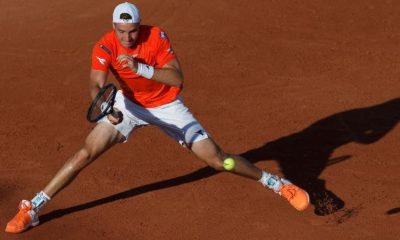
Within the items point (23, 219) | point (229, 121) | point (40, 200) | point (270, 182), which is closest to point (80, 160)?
point (40, 200)

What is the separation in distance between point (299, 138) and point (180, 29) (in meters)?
5.03

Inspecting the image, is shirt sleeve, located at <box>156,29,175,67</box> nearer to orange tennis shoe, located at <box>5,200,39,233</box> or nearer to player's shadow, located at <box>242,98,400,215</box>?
orange tennis shoe, located at <box>5,200,39,233</box>

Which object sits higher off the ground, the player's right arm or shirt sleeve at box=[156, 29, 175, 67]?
shirt sleeve at box=[156, 29, 175, 67]

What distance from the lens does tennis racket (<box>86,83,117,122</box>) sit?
27.7 ft

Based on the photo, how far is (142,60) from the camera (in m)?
9.10

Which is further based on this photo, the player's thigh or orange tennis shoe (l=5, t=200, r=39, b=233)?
orange tennis shoe (l=5, t=200, r=39, b=233)

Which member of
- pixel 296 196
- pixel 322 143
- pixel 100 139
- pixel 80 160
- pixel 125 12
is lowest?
pixel 322 143

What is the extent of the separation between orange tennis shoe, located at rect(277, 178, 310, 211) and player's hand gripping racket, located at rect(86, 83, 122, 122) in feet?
7.37

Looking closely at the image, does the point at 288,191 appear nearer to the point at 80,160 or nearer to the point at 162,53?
the point at 162,53

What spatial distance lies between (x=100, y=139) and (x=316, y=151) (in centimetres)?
344

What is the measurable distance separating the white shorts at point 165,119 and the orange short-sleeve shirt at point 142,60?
0.29 feet

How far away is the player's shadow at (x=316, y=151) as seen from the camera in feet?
32.3

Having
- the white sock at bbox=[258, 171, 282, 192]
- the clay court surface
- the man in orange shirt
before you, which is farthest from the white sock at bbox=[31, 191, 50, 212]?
the white sock at bbox=[258, 171, 282, 192]

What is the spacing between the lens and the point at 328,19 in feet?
51.7
